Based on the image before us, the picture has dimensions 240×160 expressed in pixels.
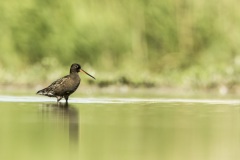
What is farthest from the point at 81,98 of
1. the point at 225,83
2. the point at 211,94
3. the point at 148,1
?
the point at 148,1

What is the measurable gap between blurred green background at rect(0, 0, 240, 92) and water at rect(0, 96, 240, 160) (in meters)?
5.86

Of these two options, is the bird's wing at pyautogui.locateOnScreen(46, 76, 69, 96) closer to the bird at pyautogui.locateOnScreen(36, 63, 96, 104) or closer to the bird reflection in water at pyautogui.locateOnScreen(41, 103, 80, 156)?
the bird at pyautogui.locateOnScreen(36, 63, 96, 104)

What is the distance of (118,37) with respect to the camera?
20844 millimetres

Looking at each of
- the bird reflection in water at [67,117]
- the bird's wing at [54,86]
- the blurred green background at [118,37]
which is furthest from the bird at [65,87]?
the blurred green background at [118,37]

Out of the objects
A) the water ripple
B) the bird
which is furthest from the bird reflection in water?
the water ripple

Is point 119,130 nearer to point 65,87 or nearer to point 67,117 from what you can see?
point 67,117

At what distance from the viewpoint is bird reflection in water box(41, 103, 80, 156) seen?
852 cm

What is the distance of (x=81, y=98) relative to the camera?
620 inches

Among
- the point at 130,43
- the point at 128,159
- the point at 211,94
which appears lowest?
the point at 128,159

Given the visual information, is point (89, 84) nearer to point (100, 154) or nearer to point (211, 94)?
point (211, 94)

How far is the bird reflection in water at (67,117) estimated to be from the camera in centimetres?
852

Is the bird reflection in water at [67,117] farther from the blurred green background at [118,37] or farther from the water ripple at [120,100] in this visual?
the blurred green background at [118,37]

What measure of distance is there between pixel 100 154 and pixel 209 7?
14295mm

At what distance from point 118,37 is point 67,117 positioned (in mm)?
9747
